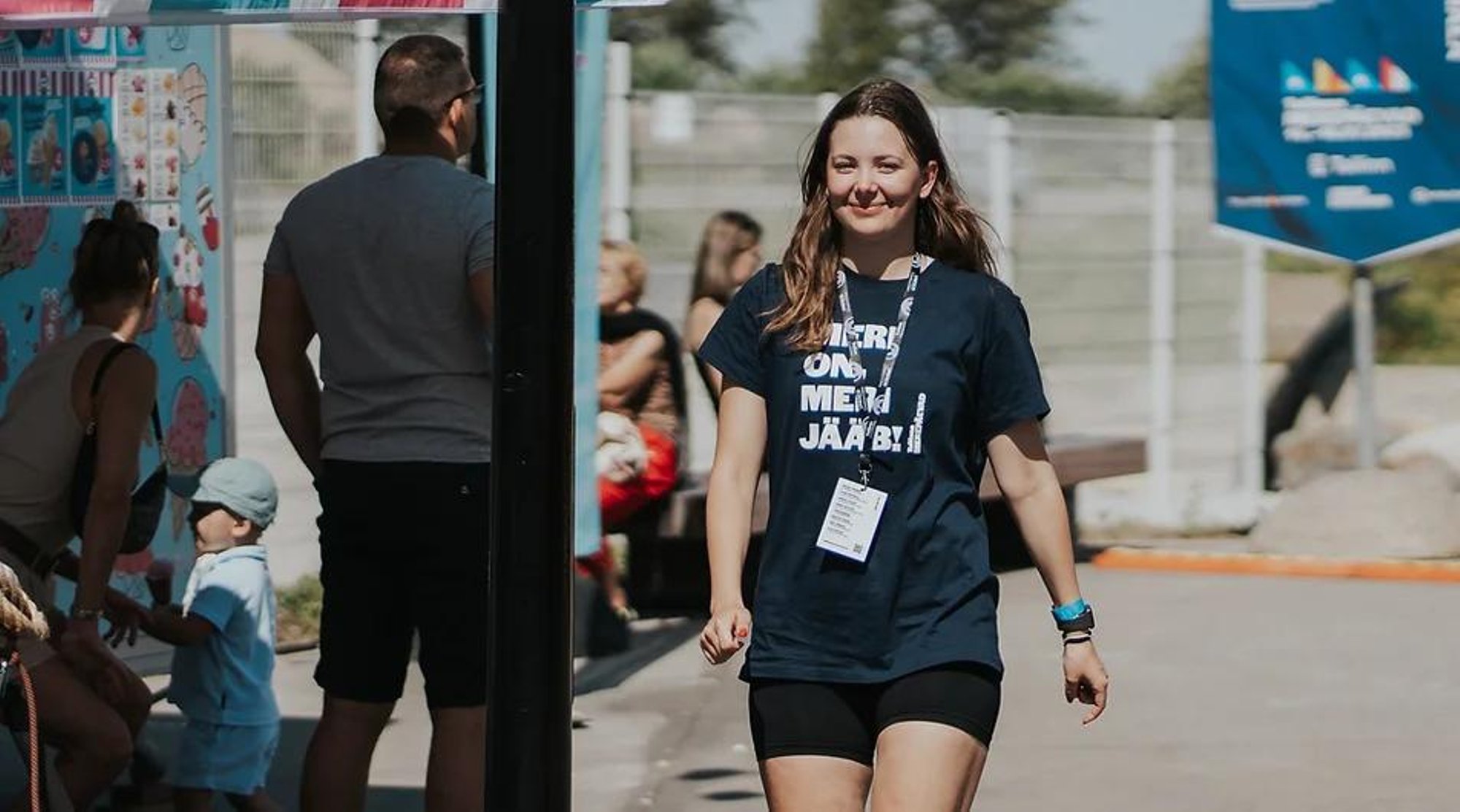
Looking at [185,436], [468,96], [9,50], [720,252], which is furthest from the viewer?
[720,252]

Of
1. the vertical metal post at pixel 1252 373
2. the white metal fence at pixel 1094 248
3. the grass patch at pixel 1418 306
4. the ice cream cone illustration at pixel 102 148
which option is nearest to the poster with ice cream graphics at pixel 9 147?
the ice cream cone illustration at pixel 102 148

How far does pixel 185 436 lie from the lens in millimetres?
8422

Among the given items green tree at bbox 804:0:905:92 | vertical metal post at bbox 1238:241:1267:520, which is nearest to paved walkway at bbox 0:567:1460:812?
vertical metal post at bbox 1238:241:1267:520

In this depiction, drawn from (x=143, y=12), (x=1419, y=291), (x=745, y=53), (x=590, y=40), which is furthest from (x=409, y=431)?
(x=745, y=53)

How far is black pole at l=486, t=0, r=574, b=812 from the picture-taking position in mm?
4105

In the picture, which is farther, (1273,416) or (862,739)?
(1273,416)

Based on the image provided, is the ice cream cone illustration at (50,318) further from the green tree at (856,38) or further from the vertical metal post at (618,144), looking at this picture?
the green tree at (856,38)

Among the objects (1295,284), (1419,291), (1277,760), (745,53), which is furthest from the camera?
(745,53)

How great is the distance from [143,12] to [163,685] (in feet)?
12.1

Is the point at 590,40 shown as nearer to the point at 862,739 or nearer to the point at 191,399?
the point at 191,399

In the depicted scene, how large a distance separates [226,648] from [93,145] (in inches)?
82.6

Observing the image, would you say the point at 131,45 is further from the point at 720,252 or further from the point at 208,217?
the point at 720,252

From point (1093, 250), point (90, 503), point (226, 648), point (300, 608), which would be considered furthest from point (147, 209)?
point (1093, 250)

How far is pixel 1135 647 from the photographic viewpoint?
9648mm
